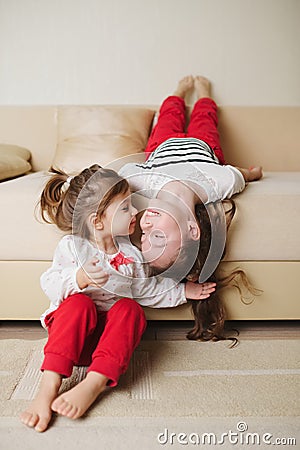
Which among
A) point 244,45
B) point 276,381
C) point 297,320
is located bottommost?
point 297,320

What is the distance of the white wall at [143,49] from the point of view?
2420mm

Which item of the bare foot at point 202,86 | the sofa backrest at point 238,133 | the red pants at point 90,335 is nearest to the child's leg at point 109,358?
the red pants at point 90,335

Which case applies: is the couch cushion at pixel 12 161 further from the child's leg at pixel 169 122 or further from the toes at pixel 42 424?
the toes at pixel 42 424

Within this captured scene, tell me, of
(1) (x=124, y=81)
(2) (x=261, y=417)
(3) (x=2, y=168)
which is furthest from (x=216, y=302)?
(1) (x=124, y=81)

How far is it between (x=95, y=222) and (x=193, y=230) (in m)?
0.27

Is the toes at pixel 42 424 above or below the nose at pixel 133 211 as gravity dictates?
below

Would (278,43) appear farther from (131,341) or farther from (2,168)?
(131,341)

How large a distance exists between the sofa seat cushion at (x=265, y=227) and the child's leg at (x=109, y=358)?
0.38 meters

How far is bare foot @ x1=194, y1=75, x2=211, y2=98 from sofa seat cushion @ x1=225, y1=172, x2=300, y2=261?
1.02 meters

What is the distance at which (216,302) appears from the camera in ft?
5.00

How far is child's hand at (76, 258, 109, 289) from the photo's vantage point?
1.26 metres

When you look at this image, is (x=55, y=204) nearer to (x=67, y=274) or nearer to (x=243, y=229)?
(x=67, y=274)

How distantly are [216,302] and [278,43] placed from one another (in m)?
1.49

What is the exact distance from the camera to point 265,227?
1.50 m
